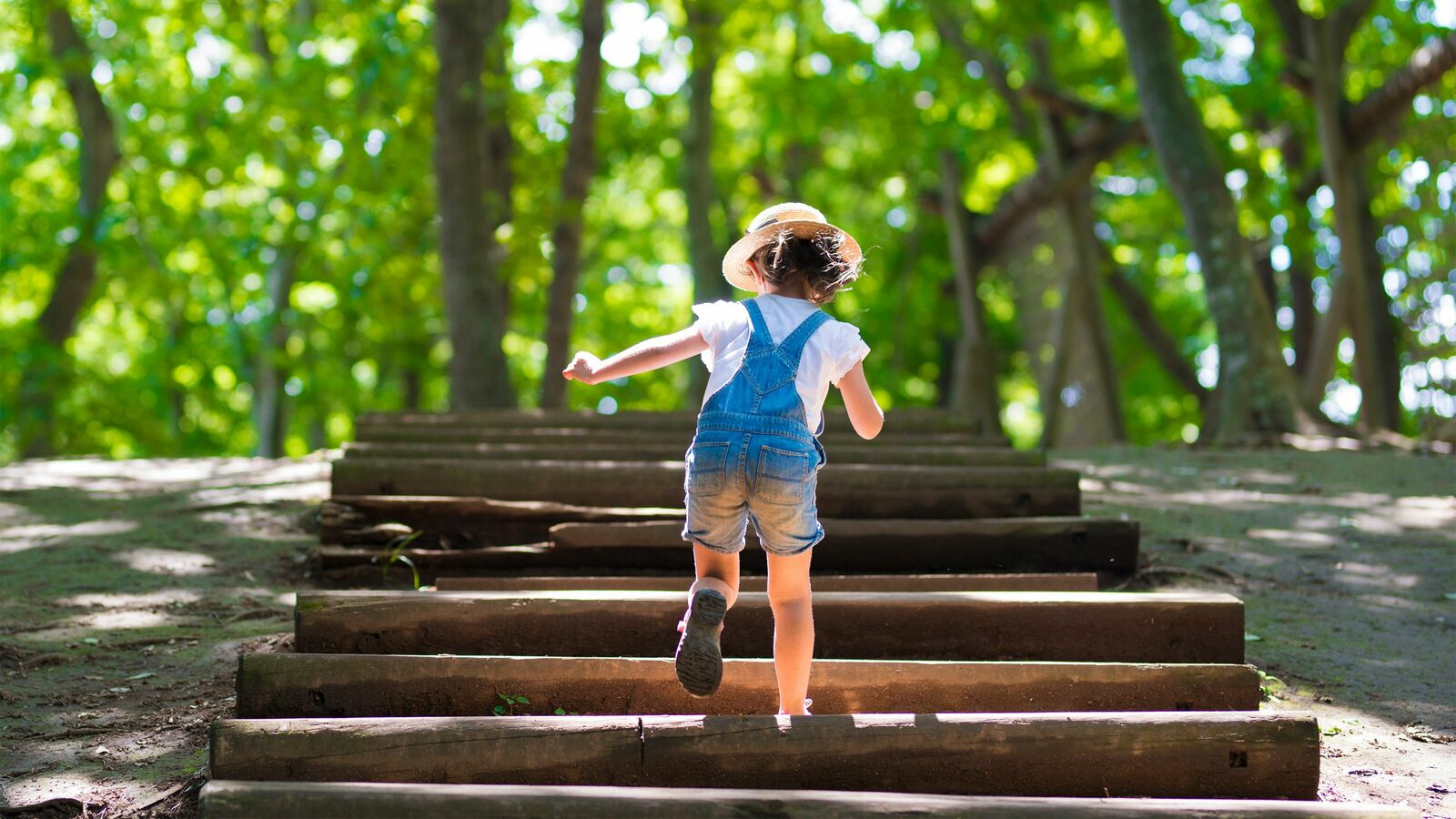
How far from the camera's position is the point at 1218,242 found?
34.0ft

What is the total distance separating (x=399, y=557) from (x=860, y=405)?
2748 mm

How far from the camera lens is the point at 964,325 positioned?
17.8 metres

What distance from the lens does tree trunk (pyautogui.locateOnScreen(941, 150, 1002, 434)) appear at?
17.3 meters

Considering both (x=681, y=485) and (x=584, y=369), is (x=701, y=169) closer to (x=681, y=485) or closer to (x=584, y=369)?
(x=681, y=485)

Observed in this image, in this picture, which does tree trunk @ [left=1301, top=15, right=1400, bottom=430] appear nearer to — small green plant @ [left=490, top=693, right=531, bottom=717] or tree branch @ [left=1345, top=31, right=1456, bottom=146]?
tree branch @ [left=1345, top=31, right=1456, bottom=146]

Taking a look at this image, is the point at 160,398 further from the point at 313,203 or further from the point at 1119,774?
the point at 1119,774

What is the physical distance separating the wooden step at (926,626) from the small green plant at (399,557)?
4.86ft

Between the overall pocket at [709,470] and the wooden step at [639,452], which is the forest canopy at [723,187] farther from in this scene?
the overall pocket at [709,470]

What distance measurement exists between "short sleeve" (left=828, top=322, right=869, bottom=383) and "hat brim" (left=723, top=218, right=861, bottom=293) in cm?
27

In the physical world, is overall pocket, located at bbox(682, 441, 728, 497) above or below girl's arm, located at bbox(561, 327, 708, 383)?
below

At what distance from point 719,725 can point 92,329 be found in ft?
117

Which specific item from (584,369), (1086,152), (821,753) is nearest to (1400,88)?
(1086,152)

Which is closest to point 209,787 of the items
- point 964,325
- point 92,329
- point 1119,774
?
point 1119,774

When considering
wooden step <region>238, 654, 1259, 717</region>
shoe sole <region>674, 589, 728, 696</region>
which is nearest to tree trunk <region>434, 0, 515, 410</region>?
wooden step <region>238, 654, 1259, 717</region>
